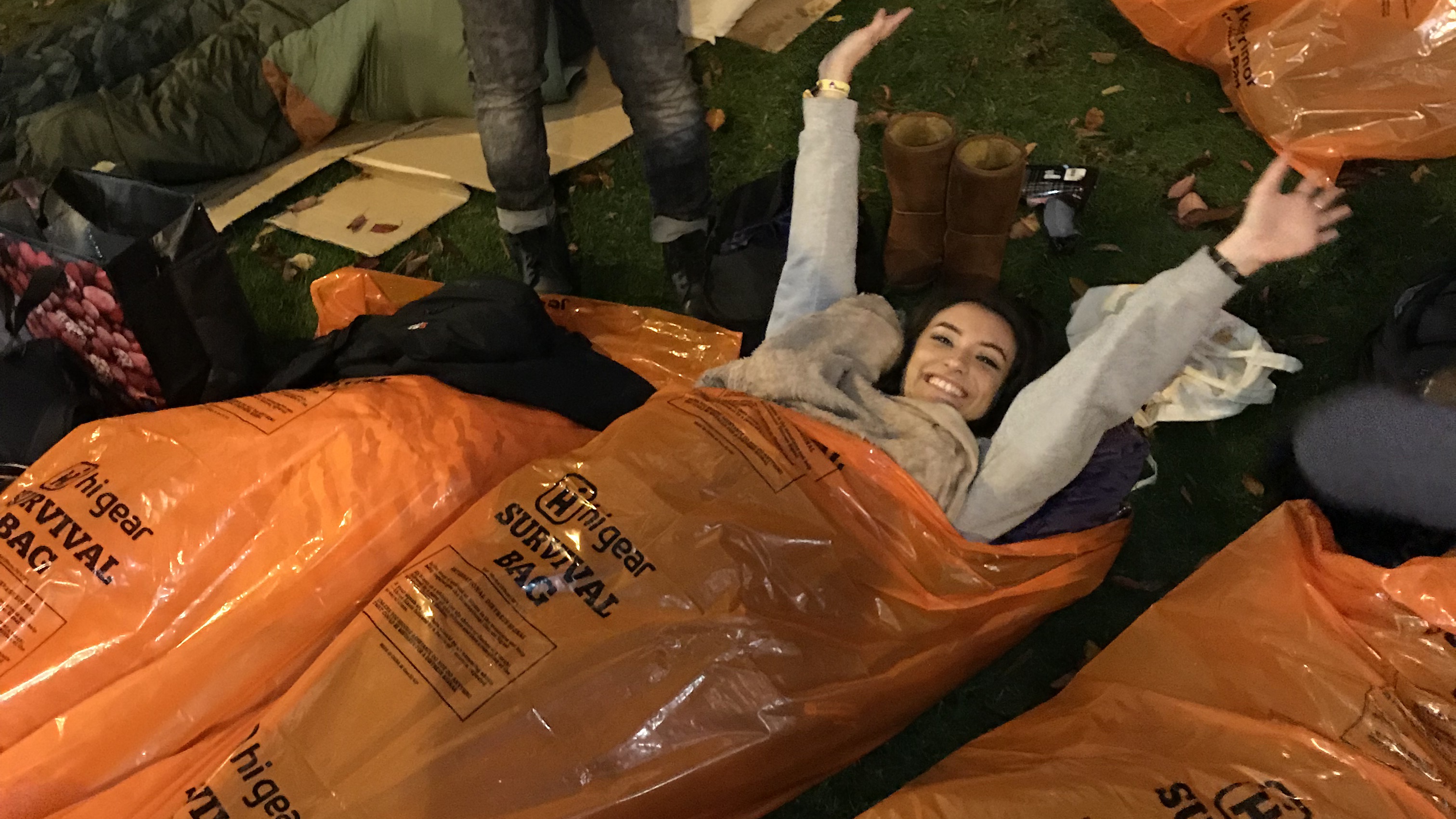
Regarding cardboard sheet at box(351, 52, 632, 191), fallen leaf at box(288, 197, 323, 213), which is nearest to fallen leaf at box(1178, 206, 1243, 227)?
cardboard sheet at box(351, 52, 632, 191)

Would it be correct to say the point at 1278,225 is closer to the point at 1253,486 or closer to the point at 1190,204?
the point at 1253,486

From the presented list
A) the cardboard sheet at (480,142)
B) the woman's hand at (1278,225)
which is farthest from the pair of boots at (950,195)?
the cardboard sheet at (480,142)

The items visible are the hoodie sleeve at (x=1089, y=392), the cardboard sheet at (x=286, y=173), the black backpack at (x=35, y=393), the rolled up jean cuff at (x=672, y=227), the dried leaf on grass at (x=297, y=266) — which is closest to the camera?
the hoodie sleeve at (x=1089, y=392)

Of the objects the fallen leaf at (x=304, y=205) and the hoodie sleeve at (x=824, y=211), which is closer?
the hoodie sleeve at (x=824, y=211)

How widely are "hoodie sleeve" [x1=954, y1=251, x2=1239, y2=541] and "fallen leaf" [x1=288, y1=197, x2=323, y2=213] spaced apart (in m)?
2.02

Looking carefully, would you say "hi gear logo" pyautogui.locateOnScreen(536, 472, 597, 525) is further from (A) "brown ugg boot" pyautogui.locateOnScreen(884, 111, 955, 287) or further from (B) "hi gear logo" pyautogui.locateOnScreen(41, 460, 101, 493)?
(A) "brown ugg boot" pyautogui.locateOnScreen(884, 111, 955, 287)

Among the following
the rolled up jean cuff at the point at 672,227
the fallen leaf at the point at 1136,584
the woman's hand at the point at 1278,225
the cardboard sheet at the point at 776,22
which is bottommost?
the fallen leaf at the point at 1136,584

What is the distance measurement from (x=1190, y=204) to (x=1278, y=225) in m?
1.05

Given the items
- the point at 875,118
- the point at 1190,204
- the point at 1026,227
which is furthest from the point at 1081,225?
the point at 875,118

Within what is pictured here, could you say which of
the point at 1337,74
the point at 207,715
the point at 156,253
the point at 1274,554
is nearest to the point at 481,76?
the point at 156,253

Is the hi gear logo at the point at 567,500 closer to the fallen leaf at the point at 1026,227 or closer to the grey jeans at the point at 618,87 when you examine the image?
the grey jeans at the point at 618,87

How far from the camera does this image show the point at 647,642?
122 centimetres

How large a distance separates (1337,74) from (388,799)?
2545mm

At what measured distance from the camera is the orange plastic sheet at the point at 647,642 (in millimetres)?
1128
